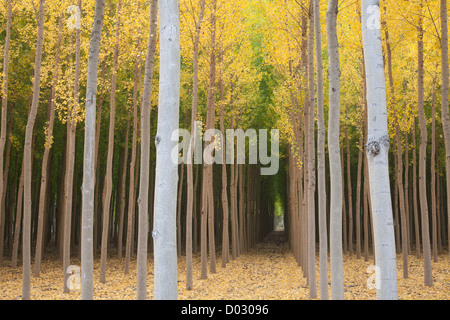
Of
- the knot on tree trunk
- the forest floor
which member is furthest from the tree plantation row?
the forest floor

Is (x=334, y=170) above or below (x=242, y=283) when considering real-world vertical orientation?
above

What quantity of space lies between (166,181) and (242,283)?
839 centimetres

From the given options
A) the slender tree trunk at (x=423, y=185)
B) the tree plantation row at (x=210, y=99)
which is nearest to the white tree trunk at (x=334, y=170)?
the tree plantation row at (x=210, y=99)

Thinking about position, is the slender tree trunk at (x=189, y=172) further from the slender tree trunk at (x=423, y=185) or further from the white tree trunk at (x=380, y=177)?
the white tree trunk at (x=380, y=177)

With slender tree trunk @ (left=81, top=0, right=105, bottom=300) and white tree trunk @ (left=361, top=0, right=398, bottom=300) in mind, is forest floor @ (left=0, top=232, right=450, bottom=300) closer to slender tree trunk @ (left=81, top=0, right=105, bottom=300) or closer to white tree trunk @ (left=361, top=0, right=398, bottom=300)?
slender tree trunk @ (left=81, top=0, right=105, bottom=300)

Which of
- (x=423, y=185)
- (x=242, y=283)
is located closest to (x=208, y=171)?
(x=242, y=283)

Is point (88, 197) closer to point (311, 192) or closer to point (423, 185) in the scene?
point (311, 192)

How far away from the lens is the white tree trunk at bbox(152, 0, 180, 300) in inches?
135

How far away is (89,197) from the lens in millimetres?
5559

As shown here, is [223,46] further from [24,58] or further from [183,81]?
[24,58]

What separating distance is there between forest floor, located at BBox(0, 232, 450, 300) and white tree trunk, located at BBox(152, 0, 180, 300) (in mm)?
5858

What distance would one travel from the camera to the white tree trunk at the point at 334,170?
5.32m

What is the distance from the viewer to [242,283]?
1114 centimetres

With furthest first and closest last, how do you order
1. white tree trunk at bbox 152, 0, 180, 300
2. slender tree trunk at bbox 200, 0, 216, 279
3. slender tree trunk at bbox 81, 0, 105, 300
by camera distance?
1. slender tree trunk at bbox 200, 0, 216, 279
2. slender tree trunk at bbox 81, 0, 105, 300
3. white tree trunk at bbox 152, 0, 180, 300
